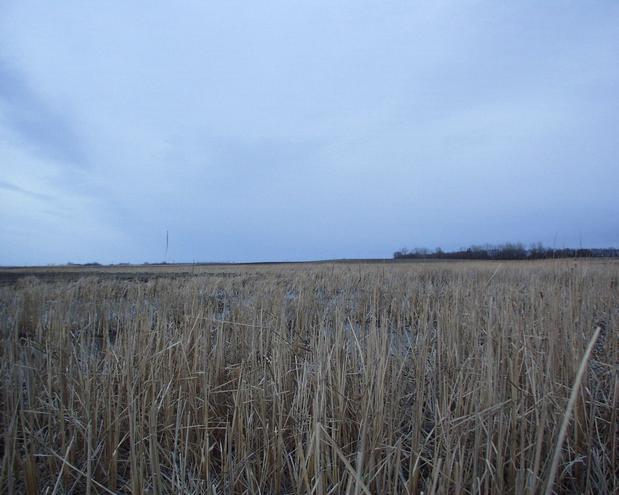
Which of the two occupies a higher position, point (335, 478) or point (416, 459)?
point (416, 459)

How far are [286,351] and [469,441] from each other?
4.11ft

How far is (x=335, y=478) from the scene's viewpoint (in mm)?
1448

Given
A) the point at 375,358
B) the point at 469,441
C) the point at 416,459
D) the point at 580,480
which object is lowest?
the point at 580,480

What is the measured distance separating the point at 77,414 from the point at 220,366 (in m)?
0.92

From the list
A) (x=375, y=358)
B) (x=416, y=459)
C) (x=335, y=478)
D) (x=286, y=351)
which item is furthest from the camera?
(x=286, y=351)

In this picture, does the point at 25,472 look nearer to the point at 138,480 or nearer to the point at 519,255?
the point at 138,480

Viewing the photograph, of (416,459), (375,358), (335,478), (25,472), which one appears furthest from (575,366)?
(25,472)

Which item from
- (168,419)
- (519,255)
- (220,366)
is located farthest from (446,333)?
(519,255)

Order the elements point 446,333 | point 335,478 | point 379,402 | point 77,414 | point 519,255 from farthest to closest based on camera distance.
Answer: point 519,255
point 446,333
point 77,414
point 379,402
point 335,478

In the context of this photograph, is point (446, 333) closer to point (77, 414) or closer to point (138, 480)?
point (138, 480)

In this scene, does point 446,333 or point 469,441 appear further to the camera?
point 446,333

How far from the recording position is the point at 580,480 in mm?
1631

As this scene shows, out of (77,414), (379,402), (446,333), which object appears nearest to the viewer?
(379,402)

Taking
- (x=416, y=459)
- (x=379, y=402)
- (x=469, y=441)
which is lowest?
(x=469, y=441)
